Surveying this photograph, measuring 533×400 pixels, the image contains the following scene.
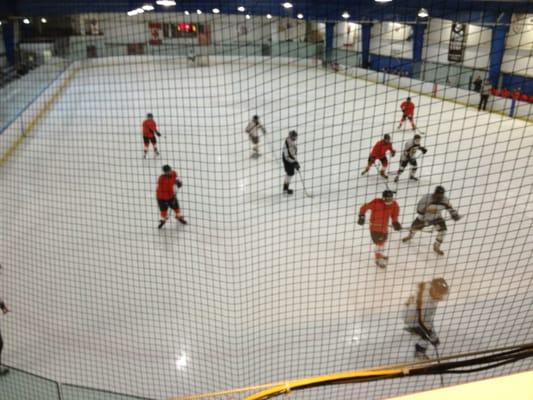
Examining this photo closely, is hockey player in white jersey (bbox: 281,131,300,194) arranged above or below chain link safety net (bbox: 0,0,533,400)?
above

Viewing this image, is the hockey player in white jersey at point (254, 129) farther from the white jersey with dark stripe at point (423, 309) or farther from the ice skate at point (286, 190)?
the white jersey with dark stripe at point (423, 309)

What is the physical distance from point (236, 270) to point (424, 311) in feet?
7.26

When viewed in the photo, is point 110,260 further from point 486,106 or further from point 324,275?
point 486,106

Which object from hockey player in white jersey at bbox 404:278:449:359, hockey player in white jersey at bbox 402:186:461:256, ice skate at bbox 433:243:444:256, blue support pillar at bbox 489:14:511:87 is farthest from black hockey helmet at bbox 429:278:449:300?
blue support pillar at bbox 489:14:511:87

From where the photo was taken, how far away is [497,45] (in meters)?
11.0

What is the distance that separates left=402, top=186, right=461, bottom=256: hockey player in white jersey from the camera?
190 inches

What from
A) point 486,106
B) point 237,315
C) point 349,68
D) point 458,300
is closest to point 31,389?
point 237,315

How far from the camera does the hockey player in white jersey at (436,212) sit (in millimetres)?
4816

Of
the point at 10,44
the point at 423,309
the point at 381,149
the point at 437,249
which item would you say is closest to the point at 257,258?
the point at 437,249

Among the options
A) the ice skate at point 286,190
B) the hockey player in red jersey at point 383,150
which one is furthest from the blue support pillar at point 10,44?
the hockey player in red jersey at point 383,150

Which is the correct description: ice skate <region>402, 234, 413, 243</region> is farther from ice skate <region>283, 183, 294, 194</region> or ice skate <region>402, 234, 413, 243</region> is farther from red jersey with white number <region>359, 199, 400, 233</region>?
ice skate <region>283, 183, 294, 194</region>

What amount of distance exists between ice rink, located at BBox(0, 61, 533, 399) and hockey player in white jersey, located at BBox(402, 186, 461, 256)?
12.7 inches

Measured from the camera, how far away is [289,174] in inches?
268

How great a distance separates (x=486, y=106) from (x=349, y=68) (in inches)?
209
